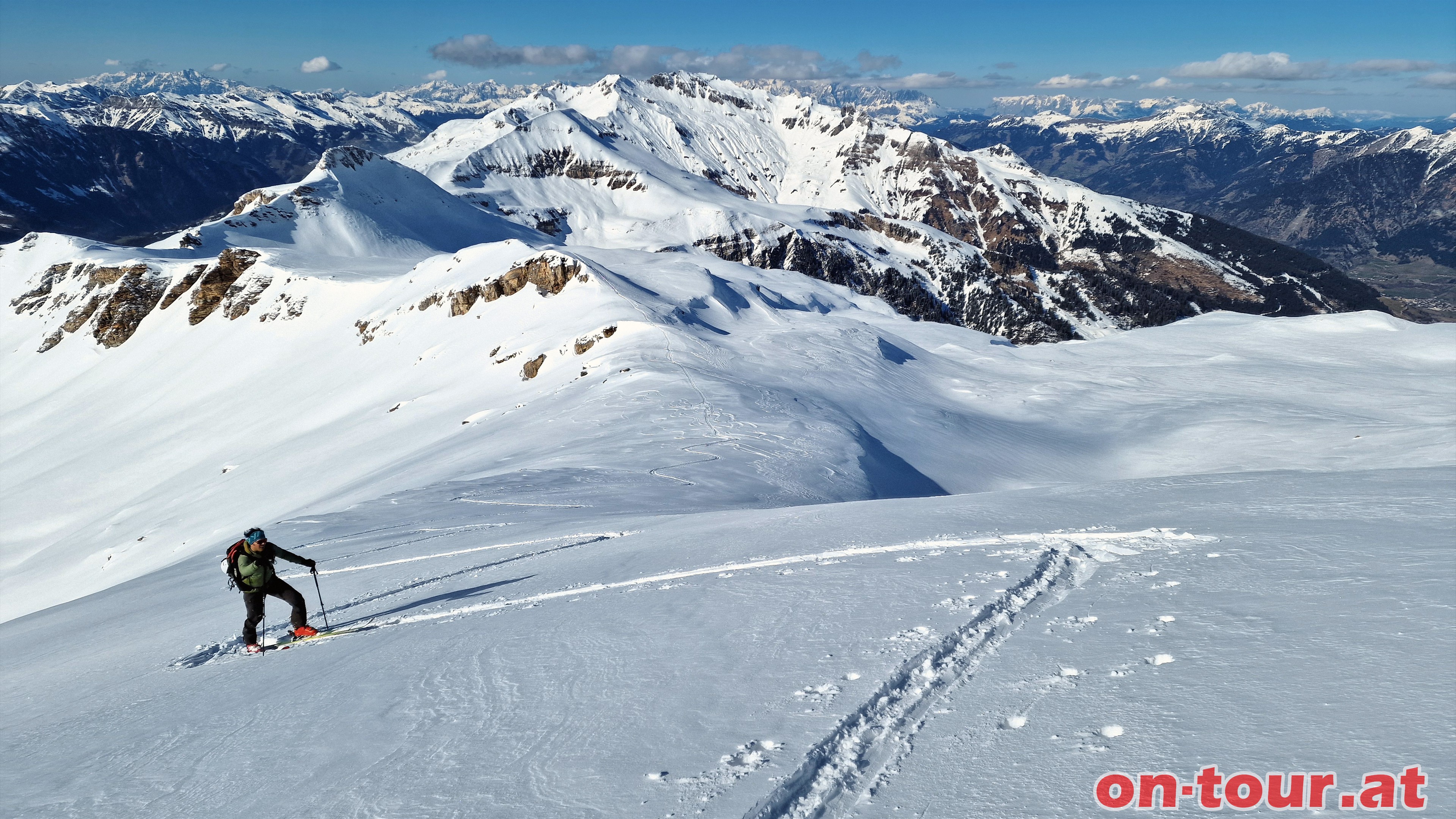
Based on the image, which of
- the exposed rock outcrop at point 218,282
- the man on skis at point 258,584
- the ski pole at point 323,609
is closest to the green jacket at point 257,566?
the man on skis at point 258,584

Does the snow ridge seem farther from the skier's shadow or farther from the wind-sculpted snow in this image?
the skier's shadow

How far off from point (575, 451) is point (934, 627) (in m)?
17.8

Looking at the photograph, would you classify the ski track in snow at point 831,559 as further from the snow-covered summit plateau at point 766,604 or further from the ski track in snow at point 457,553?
the ski track in snow at point 457,553

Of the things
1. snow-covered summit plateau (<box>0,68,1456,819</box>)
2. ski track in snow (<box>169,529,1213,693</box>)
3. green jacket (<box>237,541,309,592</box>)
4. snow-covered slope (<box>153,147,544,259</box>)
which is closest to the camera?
snow-covered summit plateau (<box>0,68,1456,819</box>)

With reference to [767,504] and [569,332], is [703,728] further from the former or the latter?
[569,332]

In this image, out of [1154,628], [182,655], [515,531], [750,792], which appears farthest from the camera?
[515,531]

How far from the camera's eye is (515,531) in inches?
590

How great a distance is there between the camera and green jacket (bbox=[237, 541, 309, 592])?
33.1 feet

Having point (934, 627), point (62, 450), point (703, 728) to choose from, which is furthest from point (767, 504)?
point (62, 450)

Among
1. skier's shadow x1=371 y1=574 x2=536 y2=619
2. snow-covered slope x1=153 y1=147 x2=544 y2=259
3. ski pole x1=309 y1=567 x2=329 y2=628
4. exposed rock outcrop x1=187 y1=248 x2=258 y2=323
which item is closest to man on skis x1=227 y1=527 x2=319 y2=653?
ski pole x1=309 y1=567 x2=329 y2=628

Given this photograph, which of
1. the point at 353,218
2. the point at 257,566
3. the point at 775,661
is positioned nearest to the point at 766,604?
the point at 775,661

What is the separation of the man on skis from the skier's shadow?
929 millimetres

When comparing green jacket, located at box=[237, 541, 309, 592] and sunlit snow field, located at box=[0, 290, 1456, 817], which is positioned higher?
green jacket, located at box=[237, 541, 309, 592]

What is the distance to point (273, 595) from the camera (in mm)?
10312
